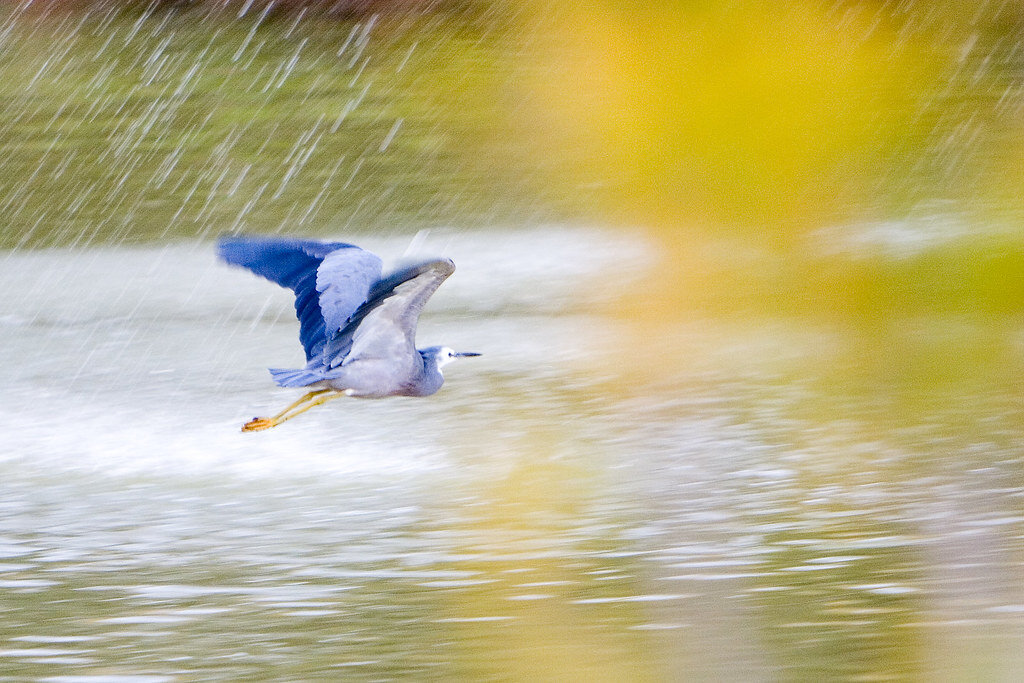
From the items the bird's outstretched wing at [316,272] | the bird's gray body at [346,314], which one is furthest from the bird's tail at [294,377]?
the bird's outstretched wing at [316,272]

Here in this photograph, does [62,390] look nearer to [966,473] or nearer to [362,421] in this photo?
[362,421]

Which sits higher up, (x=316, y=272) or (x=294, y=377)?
(x=316, y=272)

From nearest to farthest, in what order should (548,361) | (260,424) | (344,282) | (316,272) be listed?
(344,282) < (316,272) < (260,424) < (548,361)

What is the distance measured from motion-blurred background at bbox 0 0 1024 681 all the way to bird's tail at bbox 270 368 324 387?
0.37m

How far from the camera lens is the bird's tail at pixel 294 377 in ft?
13.4

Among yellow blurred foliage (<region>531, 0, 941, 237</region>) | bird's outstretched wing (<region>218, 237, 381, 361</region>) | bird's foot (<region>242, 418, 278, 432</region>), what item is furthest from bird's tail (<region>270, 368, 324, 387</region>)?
yellow blurred foliage (<region>531, 0, 941, 237</region>)

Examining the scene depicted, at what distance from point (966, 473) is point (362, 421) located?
2003 millimetres

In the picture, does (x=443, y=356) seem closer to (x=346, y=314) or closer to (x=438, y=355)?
(x=438, y=355)

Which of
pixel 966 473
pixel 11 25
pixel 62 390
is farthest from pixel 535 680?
pixel 11 25

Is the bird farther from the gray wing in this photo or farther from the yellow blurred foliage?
the yellow blurred foliage

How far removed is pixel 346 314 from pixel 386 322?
12 cm

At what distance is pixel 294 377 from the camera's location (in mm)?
4129

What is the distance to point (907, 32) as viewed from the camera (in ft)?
48.3

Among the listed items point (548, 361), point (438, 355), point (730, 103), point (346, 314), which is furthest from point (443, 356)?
point (730, 103)
